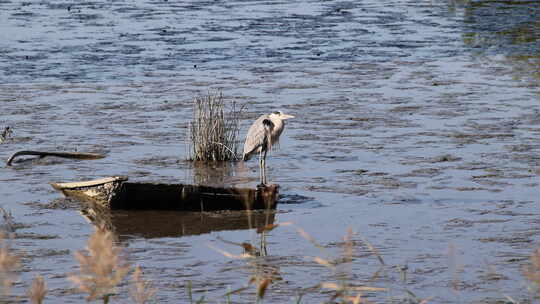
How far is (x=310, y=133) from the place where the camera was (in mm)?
14391

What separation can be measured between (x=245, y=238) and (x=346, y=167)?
314 centimetres

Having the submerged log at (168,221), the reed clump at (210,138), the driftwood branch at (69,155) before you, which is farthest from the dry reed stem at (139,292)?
the reed clump at (210,138)

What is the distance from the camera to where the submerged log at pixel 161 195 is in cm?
967

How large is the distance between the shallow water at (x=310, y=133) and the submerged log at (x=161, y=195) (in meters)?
0.17

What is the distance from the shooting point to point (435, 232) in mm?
9500

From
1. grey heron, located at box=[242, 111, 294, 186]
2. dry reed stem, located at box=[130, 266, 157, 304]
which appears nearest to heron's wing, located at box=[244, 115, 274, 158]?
grey heron, located at box=[242, 111, 294, 186]

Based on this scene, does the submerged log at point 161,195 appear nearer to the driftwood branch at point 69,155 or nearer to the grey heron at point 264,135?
the grey heron at point 264,135

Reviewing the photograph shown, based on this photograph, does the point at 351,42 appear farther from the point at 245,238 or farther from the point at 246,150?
the point at 245,238

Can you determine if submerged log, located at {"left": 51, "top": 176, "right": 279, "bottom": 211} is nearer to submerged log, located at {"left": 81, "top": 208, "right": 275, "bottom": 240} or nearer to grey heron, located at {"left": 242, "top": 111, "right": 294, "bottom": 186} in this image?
submerged log, located at {"left": 81, "top": 208, "right": 275, "bottom": 240}

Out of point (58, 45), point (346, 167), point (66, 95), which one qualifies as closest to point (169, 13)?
point (58, 45)

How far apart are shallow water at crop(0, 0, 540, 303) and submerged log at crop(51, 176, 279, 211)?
17 cm

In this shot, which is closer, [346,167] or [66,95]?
[346,167]

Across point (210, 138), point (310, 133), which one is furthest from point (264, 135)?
point (310, 133)

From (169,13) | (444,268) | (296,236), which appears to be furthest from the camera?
(169,13)
